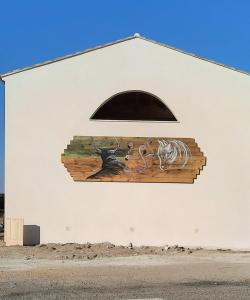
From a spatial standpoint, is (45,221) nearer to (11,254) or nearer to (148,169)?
(11,254)

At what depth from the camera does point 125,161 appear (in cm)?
1853

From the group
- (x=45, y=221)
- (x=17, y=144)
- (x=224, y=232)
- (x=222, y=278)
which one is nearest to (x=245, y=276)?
(x=222, y=278)

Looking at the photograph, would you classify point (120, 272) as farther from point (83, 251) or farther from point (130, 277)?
point (83, 251)

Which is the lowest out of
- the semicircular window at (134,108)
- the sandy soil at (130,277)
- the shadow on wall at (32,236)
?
the sandy soil at (130,277)

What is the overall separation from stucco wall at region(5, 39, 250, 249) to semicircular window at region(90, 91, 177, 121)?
237 millimetres

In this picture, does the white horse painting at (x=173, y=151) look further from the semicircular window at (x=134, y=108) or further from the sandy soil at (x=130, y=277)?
the sandy soil at (x=130, y=277)

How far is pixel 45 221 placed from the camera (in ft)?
60.6

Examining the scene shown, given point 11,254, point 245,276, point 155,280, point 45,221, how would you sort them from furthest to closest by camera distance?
point 45,221
point 11,254
point 245,276
point 155,280

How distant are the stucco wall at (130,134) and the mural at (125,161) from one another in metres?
0.23

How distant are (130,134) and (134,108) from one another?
96 centimetres

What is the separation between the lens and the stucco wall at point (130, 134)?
18469 millimetres

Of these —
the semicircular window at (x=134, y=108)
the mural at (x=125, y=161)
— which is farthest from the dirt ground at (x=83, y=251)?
the semicircular window at (x=134, y=108)

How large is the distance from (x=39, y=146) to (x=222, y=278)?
8.16m

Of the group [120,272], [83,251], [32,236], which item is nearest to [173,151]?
[83,251]
